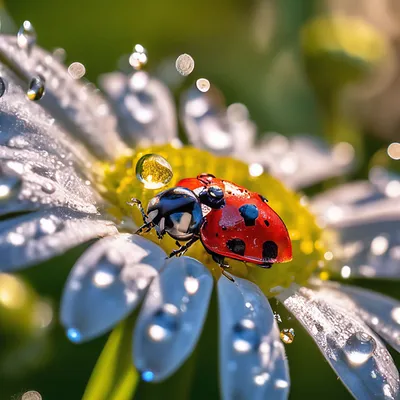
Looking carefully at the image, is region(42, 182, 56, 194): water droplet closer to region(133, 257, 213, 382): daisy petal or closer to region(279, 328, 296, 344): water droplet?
region(133, 257, 213, 382): daisy petal

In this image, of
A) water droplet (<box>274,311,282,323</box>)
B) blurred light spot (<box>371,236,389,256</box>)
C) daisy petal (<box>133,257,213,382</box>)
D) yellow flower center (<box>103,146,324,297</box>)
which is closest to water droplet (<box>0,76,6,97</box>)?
yellow flower center (<box>103,146,324,297</box>)

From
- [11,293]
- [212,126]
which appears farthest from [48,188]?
[212,126]

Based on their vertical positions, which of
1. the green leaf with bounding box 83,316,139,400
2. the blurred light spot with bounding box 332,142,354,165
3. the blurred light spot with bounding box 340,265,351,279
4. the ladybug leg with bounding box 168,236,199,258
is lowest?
the green leaf with bounding box 83,316,139,400

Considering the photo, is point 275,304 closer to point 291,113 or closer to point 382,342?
point 382,342

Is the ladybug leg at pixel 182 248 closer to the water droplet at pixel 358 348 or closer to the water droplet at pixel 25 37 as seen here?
the water droplet at pixel 358 348

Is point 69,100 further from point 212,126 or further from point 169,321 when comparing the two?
point 169,321

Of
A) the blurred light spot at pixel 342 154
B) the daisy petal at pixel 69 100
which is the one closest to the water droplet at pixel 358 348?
the daisy petal at pixel 69 100

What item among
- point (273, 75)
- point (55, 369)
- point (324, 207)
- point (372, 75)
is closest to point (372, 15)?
point (273, 75)
